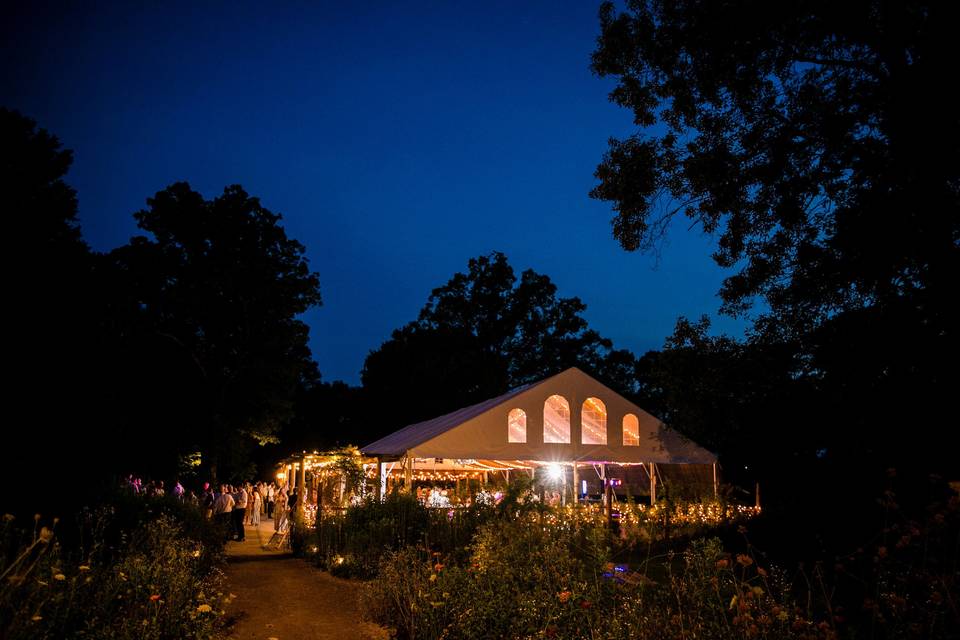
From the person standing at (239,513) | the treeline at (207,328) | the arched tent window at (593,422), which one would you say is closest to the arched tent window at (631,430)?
the arched tent window at (593,422)

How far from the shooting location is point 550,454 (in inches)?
707

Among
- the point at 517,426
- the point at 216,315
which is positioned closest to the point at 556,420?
the point at 517,426

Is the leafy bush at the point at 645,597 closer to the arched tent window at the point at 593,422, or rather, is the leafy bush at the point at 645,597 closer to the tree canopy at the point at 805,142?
the tree canopy at the point at 805,142

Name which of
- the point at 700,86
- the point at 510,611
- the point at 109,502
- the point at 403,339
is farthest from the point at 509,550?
the point at 403,339

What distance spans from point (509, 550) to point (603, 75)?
303 inches

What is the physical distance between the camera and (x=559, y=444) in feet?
59.5

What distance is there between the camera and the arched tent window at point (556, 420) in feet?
59.7

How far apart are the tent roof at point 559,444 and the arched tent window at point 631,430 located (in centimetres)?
6

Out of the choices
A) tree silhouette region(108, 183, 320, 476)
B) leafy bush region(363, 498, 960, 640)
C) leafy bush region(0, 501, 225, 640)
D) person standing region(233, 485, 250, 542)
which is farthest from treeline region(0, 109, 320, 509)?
leafy bush region(363, 498, 960, 640)

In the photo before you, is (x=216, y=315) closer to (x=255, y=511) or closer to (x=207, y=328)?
(x=207, y=328)

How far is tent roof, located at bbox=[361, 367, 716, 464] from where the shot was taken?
56.2ft

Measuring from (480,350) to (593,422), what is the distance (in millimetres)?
28285

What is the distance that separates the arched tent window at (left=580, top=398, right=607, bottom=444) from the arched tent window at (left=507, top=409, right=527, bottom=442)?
5.34ft

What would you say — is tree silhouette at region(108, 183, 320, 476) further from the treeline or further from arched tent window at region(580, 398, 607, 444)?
arched tent window at region(580, 398, 607, 444)
